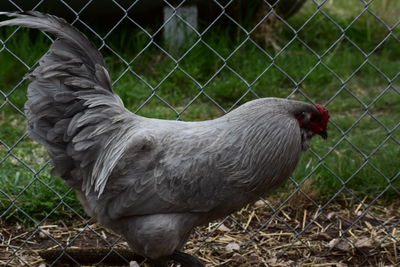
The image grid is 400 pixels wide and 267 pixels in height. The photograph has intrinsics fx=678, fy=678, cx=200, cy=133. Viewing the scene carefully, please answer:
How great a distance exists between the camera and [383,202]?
4.21 m

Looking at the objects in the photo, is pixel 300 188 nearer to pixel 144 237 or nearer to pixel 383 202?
pixel 383 202

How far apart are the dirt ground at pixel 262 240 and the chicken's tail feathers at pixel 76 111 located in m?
0.74

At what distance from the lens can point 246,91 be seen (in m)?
4.69

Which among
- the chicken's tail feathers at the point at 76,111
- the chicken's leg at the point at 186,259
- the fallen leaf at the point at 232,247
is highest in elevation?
the chicken's tail feathers at the point at 76,111

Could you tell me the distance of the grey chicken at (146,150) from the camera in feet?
9.07

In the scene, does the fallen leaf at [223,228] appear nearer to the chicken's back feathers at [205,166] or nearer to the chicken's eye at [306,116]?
the chicken's back feathers at [205,166]

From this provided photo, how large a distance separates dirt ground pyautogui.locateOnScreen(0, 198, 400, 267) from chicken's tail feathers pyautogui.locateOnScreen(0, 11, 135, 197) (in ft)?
2.43

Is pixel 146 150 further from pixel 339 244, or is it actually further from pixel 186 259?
pixel 339 244

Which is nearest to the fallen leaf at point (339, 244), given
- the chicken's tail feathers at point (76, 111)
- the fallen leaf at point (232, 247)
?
the fallen leaf at point (232, 247)

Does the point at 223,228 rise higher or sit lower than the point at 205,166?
lower

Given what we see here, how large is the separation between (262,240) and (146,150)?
49.7 inches

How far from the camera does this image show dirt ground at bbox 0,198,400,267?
3.53 m

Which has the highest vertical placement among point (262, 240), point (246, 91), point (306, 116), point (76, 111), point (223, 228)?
point (306, 116)

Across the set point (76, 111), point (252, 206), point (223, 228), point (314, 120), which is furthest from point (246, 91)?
point (76, 111)
